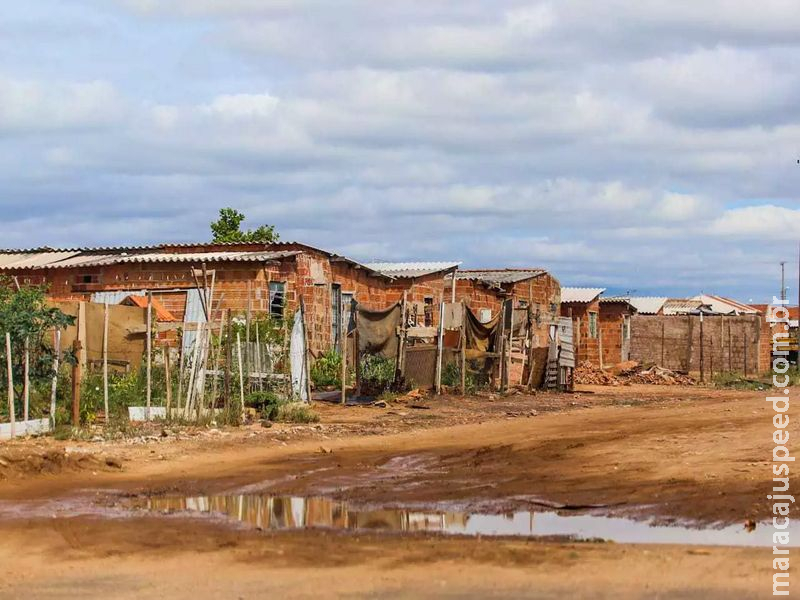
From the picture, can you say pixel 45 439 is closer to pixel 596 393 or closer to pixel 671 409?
pixel 671 409

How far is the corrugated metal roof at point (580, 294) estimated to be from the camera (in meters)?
45.7

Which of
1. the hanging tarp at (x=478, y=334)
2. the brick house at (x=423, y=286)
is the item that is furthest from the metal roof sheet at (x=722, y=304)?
the hanging tarp at (x=478, y=334)

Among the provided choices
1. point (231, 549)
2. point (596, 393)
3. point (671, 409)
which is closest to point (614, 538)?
point (231, 549)

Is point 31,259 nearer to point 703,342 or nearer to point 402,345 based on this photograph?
point 402,345

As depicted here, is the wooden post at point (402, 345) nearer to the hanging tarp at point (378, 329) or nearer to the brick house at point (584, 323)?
the hanging tarp at point (378, 329)

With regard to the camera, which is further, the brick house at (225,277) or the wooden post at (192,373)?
the brick house at (225,277)

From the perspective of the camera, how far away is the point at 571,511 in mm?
11117

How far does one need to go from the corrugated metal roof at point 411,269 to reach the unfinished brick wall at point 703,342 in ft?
33.3

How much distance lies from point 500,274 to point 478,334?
49.3 feet

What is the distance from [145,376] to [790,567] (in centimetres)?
1303

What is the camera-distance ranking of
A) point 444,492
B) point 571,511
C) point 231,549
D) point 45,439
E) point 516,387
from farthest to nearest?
point 516,387, point 45,439, point 444,492, point 571,511, point 231,549

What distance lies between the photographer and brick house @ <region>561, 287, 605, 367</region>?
45.8 meters

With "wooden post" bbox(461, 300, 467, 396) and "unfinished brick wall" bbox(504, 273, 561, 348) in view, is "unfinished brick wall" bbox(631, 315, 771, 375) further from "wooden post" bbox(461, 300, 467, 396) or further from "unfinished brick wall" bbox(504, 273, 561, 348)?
"wooden post" bbox(461, 300, 467, 396)

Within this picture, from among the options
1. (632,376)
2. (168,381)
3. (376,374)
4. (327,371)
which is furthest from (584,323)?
(168,381)
